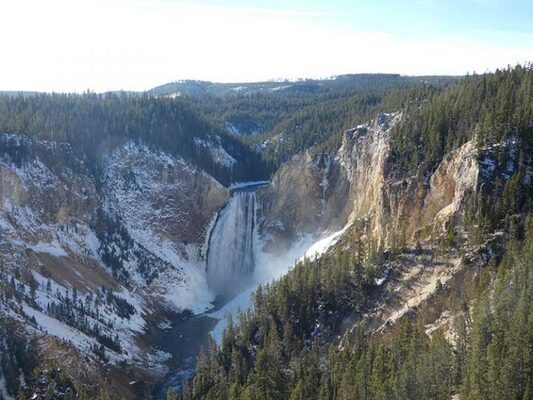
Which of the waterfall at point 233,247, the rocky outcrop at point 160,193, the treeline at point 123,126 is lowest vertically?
the waterfall at point 233,247

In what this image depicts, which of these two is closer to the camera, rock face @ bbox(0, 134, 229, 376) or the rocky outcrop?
rock face @ bbox(0, 134, 229, 376)

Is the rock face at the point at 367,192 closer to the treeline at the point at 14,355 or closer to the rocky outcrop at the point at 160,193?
the rocky outcrop at the point at 160,193

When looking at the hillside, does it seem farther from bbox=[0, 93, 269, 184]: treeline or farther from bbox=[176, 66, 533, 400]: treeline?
bbox=[0, 93, 269, 184]: treeline

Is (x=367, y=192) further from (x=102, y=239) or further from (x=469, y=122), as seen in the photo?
(x=102, y=239)

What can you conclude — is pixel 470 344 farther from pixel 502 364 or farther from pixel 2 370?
pixel 2 370

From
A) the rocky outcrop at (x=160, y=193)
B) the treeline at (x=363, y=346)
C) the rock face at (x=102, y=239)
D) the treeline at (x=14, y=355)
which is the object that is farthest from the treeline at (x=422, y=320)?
the rocky outcrop at (x=160, y=193)

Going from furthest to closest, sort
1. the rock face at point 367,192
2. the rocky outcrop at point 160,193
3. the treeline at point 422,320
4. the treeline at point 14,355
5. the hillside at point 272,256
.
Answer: the rocky outcrop at point 160,193 < the rock face at point 367,192 < the treeline at point 14,355 < the hillside at point 272,256 < the treeline at point 422,320

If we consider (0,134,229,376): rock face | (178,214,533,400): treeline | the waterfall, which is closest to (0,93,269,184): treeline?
(0,134,229,376): rock face
